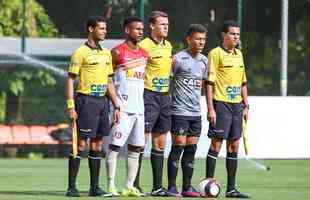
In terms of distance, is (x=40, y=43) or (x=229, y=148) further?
(x=40, y=43)

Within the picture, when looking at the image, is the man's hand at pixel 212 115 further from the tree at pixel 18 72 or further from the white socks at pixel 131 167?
the tree at pixel 18 72

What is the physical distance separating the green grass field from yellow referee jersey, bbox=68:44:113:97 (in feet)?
4.17

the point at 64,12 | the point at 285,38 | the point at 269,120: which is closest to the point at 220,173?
the point at 269,120

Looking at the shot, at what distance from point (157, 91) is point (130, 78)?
17.6 inches

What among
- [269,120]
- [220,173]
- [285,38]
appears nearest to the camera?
[220,173]

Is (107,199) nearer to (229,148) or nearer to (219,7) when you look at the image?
(229,148)

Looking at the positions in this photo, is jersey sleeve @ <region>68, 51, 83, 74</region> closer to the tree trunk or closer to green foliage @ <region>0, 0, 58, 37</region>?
the tree trunk

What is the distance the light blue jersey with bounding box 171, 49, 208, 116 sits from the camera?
14.0m

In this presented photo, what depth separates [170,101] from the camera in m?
14.1

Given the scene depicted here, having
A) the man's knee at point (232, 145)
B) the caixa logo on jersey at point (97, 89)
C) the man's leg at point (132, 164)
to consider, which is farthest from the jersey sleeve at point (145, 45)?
the man's knee at point (232, 145)

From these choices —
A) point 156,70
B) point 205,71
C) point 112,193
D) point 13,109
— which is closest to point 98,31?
point 156,70

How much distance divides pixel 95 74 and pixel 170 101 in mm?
1063

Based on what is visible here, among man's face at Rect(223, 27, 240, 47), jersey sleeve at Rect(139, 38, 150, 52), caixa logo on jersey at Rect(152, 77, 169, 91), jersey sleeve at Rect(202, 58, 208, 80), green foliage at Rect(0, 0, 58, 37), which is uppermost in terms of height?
green foliage at Rect(0, 0, 58, 37)

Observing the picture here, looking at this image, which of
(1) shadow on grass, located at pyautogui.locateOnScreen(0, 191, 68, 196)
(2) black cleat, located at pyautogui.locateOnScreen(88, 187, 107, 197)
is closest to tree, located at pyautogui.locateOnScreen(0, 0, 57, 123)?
(1) shadow on grass, located at pyautogui.locateOnScreen(0, 191, 68, 196)
